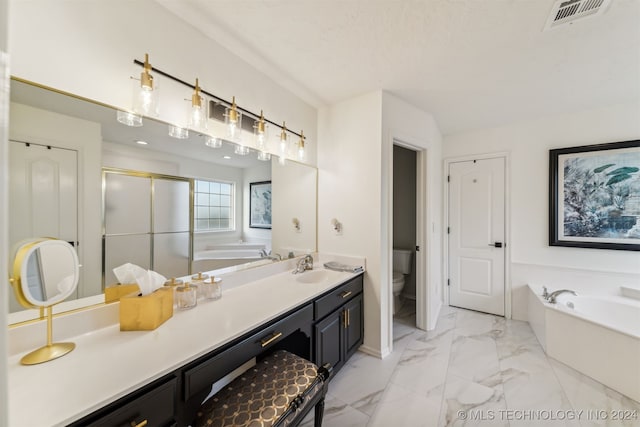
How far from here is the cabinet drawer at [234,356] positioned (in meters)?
0.89

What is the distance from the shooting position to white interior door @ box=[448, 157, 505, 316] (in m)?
3.01

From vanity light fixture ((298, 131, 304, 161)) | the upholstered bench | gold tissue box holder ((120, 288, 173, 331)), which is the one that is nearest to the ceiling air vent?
vanity light fixture ((298, 131, 304, 161))

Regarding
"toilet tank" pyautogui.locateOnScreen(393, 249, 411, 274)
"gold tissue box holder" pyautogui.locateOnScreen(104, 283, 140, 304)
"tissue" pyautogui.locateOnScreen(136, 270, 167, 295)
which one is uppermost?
"tissue" pyautogui.locateOnScreen(136, 270, 167, 295)

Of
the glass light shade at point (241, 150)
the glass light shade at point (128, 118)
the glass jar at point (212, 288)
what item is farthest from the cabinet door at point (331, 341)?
the glass light shade at point (128, 118)

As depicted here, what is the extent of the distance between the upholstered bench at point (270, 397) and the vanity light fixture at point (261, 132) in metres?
1.47

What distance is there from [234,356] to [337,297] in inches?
36.3

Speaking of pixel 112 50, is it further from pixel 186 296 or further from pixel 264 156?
pixel 186 296

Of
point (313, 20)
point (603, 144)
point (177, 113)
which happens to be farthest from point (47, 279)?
point (603, 144)

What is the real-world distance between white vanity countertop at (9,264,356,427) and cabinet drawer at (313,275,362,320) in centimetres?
25

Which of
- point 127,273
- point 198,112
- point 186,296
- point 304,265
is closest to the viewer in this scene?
point 127,273

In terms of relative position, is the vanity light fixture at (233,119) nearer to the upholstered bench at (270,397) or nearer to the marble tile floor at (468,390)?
the upholstered bench at (270,397)

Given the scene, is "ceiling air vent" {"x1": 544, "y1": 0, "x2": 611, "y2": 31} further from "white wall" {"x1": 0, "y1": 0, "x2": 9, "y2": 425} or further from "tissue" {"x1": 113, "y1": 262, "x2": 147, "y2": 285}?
"tissue" {"x1": 113, "y1": 262, "x2": 147, "y2": 285}

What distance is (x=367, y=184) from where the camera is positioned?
2178 mm

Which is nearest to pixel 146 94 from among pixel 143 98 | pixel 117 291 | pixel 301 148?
pixel 143 98
